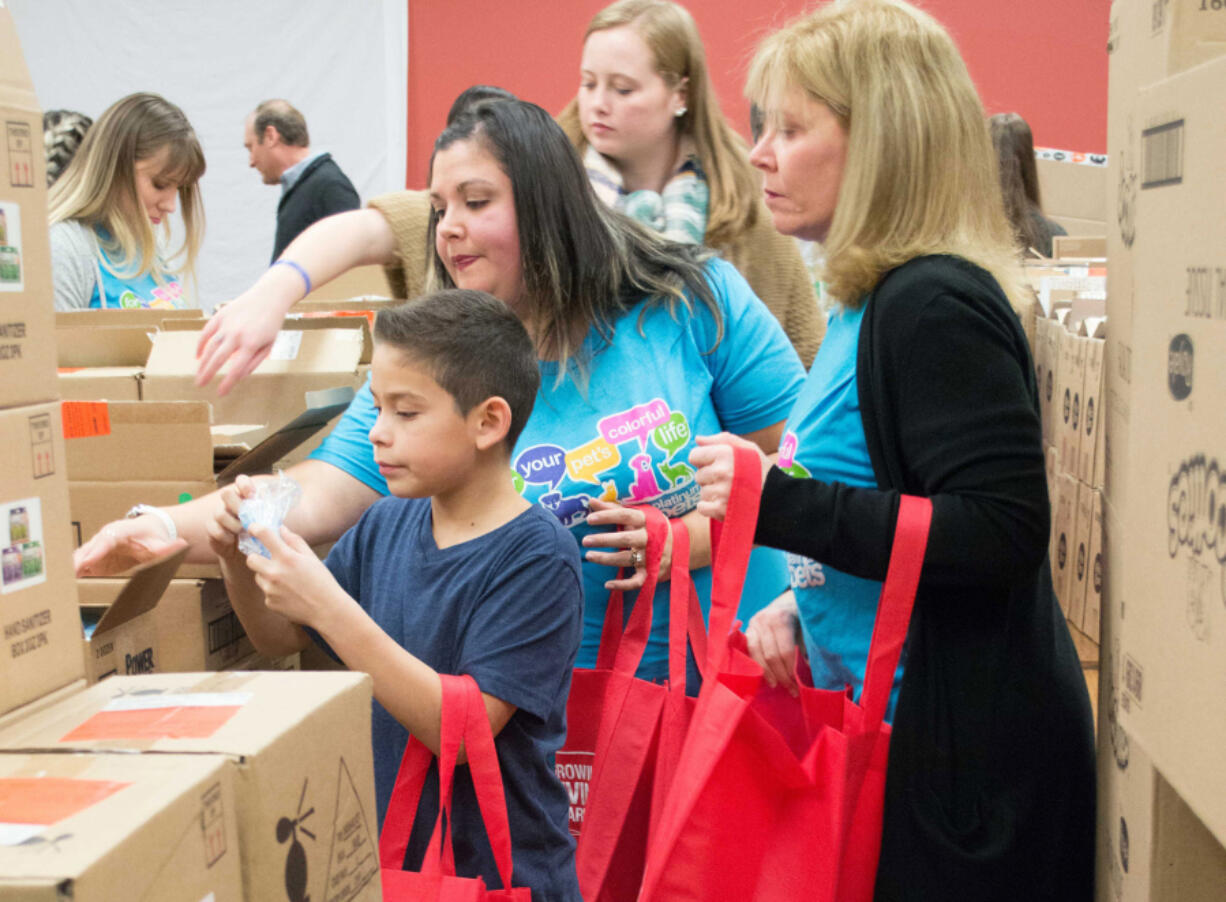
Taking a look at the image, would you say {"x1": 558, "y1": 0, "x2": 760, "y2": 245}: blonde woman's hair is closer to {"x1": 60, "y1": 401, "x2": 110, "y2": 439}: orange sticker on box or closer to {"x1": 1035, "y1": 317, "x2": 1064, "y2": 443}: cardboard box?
{"x1": 1035, "y1": 317, "x2": 1064, "y2": 443}: cardboard box

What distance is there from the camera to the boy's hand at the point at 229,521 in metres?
1.17

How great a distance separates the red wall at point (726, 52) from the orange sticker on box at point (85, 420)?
508 cm

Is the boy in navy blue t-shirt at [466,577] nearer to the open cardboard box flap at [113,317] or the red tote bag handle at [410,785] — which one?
the red tote bag handle at [410,785]

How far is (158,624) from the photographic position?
1402 mm

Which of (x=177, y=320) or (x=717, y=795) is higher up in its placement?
(x=177, y=320)

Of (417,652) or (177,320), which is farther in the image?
(177,320)

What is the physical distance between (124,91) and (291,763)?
6731 mm

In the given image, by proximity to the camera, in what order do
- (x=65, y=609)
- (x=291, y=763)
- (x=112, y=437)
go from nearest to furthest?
(x=291, y=763) < (x=65, y=609) < (x=112, y=437)

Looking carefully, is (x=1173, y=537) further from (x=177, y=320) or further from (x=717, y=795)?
(x=177, y=320)

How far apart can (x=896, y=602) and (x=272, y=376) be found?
1166mm

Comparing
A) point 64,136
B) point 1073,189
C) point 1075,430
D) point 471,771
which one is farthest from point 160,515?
point 1073,189

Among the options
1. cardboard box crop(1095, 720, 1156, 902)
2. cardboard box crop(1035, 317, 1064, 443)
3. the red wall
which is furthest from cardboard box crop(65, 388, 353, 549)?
the red wall

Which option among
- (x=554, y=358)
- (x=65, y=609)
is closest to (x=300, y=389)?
(x=554, y=358)

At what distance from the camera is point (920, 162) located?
3.73ft
